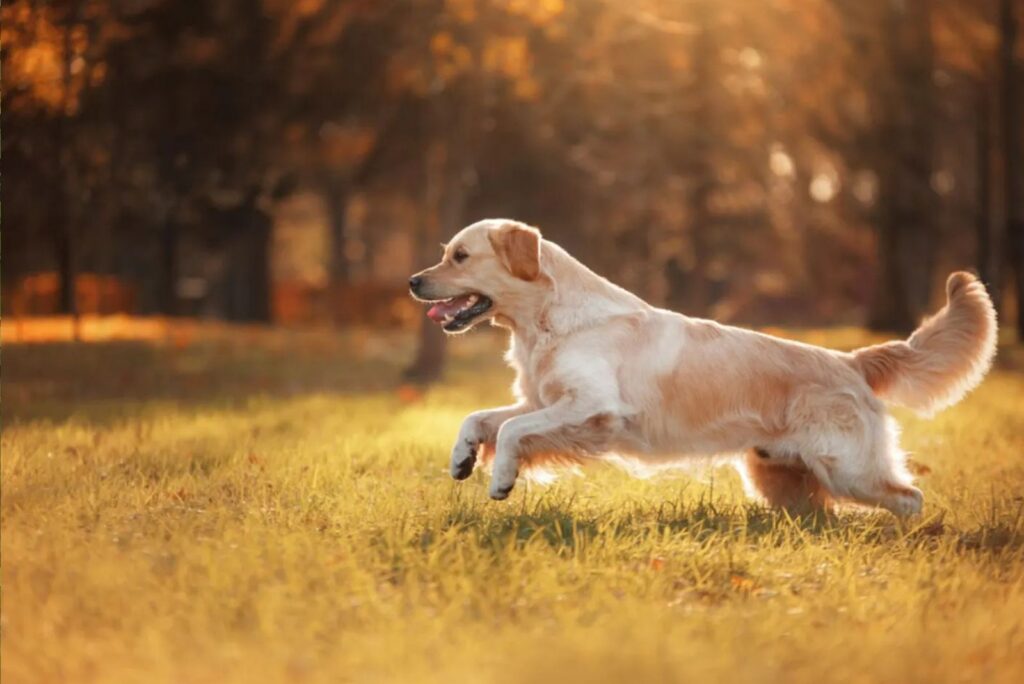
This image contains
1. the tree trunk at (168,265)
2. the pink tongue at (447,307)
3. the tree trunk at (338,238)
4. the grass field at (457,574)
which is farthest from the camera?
the tree trunk at (338,238)

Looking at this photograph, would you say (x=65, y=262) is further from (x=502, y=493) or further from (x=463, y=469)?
(x=502, y=493)

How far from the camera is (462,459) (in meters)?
6.33

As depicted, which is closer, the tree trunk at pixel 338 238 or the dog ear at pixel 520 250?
the dog ear at pixel 520 250

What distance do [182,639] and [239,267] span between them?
85.7 ft

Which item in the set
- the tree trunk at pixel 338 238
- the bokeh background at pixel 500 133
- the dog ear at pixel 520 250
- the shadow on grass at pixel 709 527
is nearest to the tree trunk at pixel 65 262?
the bokeh background at pixel 500 133

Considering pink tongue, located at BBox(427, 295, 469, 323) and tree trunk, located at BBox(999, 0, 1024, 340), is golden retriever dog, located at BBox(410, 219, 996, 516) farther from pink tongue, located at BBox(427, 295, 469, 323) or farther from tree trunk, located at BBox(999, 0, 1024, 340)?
tree trunk, located at BBox(999, 0, 1024, 340)

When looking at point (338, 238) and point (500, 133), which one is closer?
point (500, 133)

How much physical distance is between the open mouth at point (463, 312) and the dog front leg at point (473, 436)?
1.85 ft

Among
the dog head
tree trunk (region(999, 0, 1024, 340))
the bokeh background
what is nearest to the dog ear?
the dog head

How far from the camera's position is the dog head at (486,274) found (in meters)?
6.52

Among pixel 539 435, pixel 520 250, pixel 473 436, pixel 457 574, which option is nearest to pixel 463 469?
pixel 473 436

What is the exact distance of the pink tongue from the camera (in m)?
6.77

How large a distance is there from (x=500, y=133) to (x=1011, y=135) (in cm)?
958

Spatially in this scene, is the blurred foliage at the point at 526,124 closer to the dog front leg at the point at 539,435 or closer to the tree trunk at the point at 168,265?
the tree trunk at the point at 168,265
